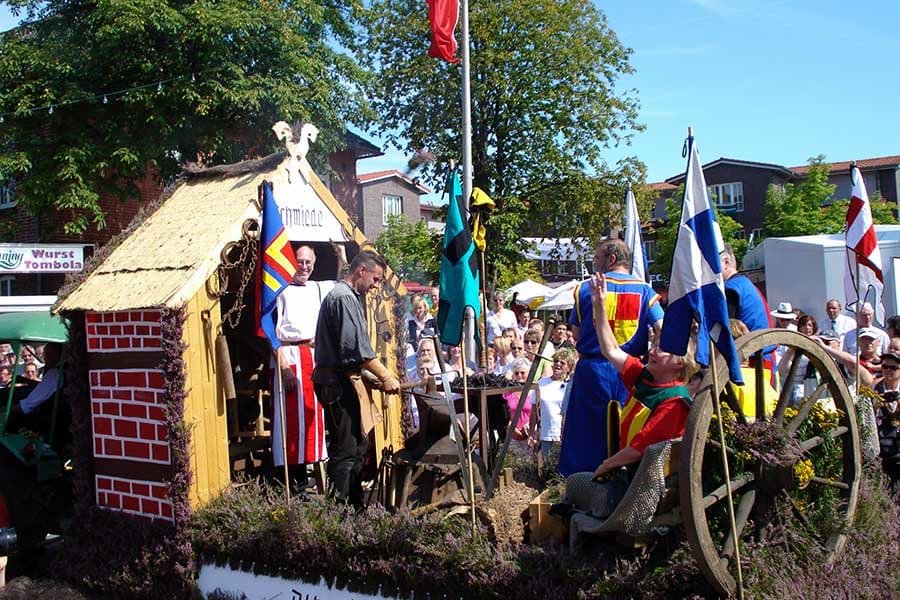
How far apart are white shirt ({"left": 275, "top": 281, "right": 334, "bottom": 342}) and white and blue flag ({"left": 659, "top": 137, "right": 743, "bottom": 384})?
122 inches

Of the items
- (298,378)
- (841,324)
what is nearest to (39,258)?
(298,378)

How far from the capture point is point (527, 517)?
16.2 feet

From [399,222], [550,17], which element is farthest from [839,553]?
[399,222]

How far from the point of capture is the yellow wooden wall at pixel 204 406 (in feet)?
18.5

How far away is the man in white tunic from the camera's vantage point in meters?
6.27

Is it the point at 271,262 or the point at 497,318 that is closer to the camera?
the point at 271,262

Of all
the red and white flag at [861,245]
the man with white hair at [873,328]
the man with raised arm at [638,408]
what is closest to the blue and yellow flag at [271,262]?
the man with raised arm at [638,408]

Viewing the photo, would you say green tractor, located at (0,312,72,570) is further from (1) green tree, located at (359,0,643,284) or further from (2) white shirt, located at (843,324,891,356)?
(1) green tree, located at (359,0,643,284)

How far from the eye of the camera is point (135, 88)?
614 inches

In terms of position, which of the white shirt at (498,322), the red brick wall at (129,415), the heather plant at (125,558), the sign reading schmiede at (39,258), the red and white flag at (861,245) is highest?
the sign reading schmiede at (39,258)

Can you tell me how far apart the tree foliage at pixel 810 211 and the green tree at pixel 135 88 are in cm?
2953

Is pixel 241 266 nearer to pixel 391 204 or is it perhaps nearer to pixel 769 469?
pixel 769 469

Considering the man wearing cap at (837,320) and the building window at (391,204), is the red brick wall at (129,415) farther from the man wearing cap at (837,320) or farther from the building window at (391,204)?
the building window at (391,204)

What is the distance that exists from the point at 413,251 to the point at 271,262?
1941 cm
